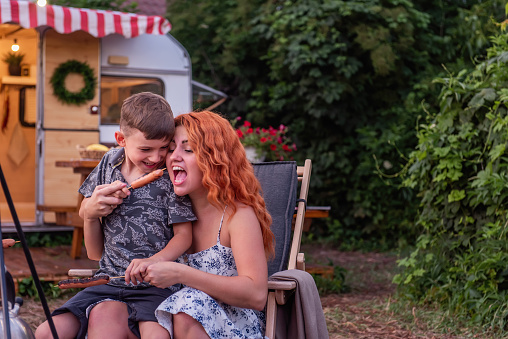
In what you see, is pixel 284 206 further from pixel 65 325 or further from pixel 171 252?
pixel 65 325

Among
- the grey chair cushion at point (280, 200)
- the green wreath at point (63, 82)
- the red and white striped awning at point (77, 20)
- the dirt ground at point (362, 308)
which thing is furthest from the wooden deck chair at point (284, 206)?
the green wreath at point (63, 82)

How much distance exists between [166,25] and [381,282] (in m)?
3.63

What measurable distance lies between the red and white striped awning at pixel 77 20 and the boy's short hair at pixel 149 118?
16.3 ft

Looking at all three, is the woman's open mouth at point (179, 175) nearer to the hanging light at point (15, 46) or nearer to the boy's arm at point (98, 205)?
the boy's arm at point (98, 205)

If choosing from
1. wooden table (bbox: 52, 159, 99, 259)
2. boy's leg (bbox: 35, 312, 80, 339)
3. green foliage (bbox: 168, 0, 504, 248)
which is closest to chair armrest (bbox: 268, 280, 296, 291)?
boy's leg (bbox: 35, 312, 80, 339)

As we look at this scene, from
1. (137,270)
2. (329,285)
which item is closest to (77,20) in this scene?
(329,285)

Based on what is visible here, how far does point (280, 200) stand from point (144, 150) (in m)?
1.00

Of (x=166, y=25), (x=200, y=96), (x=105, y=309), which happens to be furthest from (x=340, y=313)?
(x=200, y=96)

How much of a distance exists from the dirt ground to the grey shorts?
6.58 feet

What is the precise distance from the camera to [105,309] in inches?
95.0

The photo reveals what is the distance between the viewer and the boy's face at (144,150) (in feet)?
7.98

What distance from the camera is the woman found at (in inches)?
86.7

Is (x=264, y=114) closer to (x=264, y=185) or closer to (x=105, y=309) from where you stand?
(x=264, y=185)

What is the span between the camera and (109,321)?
237 cm
